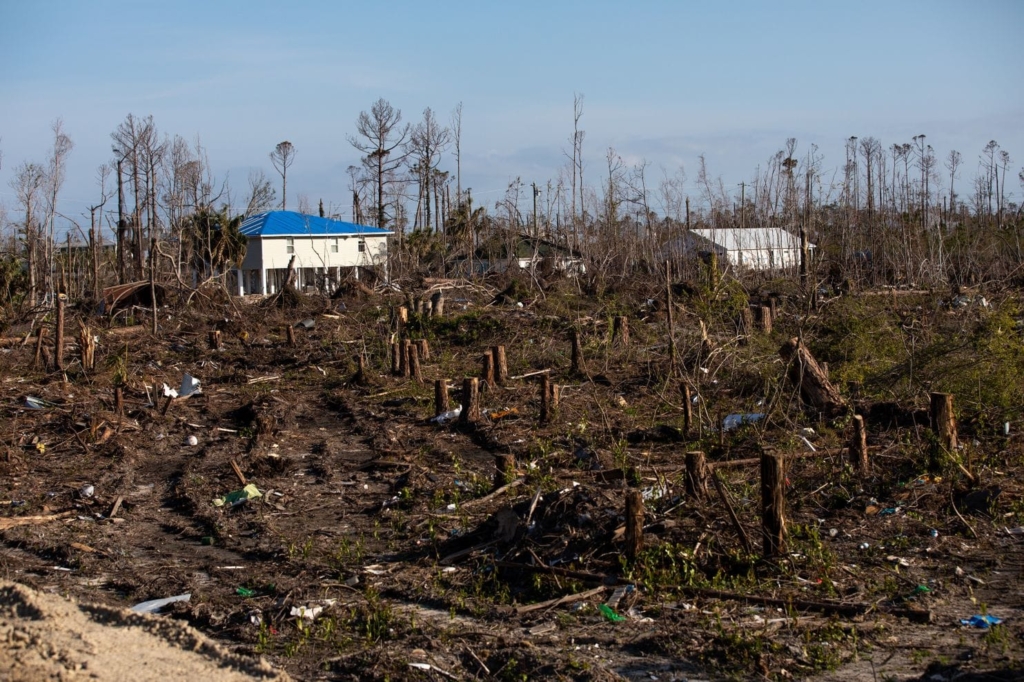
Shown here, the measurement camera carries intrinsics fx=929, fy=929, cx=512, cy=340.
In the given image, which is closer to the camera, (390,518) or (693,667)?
(693,667)

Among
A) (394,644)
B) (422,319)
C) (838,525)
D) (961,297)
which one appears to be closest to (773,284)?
(961,297)

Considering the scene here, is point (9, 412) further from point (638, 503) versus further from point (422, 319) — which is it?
point (638, 503)

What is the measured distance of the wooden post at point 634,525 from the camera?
5406 millimetres

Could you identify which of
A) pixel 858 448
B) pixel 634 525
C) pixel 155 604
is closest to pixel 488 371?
pixel 858 448

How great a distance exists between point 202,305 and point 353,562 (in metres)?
12.3

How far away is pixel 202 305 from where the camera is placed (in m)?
17.2

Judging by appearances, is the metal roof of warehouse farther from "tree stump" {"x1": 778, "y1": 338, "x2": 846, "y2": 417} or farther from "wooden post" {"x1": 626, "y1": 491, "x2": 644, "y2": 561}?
"wooden post" {"x1": 626, "y1": 491, "x2": 644, "y2": 561}

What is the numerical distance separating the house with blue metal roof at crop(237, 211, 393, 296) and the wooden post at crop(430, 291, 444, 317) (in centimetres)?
1685

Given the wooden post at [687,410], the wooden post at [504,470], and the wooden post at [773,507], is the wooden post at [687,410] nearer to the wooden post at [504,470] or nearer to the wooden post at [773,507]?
the wooden post at [504,470]

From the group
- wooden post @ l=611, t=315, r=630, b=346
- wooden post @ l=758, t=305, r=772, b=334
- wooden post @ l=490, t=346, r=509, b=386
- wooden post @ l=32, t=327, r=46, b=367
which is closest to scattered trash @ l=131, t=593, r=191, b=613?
wooden post @ l=490, t=346, r=509, b=386

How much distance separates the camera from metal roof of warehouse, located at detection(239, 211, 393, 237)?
33.8 m

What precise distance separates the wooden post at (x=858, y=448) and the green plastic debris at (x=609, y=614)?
289 centimetres

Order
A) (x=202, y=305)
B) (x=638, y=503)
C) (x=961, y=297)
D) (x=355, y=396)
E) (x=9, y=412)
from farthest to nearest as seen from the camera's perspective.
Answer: (x=202, y=305) → (x=961, y=297) → (x=355, y=396) → (x=9, y=412) → (x=638, y=503)

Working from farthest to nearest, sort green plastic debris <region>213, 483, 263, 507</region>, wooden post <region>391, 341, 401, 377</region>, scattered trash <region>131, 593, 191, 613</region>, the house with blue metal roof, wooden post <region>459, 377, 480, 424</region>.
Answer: the house with blue metal roof → wooden post <region>391, 341, 401, 377</region> → wooden post <region>459, 377, 480, 424</region> → green plastic debris <region>213, 483, 263, 507</region> → scattered trash <region>131, 593, 191, 613</region>
